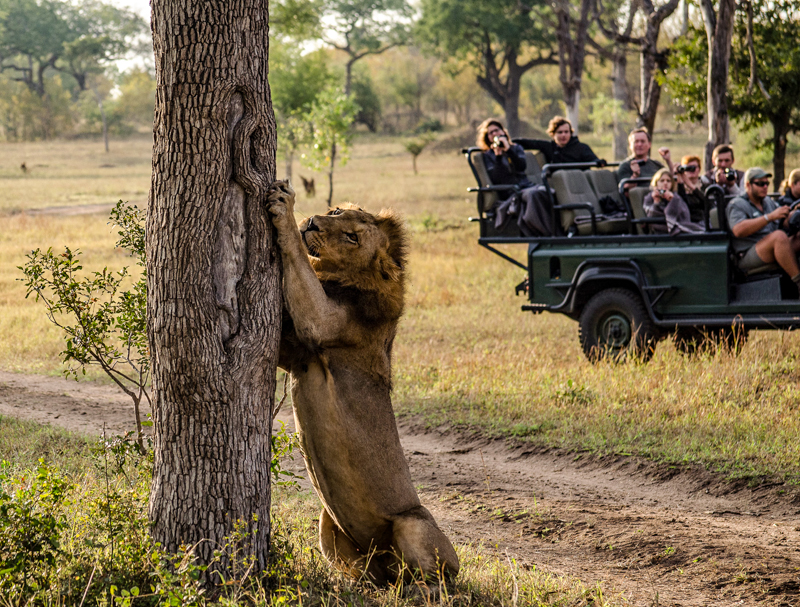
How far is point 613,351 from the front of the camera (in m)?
9.06

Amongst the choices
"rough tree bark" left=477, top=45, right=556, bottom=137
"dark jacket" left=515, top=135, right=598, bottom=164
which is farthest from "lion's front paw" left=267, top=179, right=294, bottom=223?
"rough tree bark" left=477, top=45, right=556, bottom=137

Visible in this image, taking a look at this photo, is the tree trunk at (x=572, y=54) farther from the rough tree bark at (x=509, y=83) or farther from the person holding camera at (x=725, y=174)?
the rough tree bark at (x=509, y=83)

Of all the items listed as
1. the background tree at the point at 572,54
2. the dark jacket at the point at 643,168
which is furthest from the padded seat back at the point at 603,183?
the background tree at the point at 572,54

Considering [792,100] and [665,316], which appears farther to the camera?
[792,100]

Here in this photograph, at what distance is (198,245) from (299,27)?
3676 cm

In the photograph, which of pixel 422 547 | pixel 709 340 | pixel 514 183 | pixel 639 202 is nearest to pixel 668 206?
pixel 639 202

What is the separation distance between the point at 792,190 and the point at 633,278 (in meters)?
2.11

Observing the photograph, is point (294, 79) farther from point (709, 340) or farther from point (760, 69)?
point (709, 340)

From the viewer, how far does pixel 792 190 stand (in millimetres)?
9141

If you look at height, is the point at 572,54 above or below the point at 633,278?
above

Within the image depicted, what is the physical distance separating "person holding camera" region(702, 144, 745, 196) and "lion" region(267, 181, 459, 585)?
662cm

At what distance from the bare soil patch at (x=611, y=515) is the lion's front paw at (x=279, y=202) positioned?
2353 millimetres

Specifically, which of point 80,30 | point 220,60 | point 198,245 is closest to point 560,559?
point 198,245

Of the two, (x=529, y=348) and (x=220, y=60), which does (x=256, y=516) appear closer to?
(x=220, y=60)
